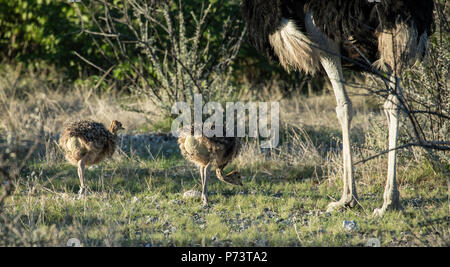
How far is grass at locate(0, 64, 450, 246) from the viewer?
3908mm

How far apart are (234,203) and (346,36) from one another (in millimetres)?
1842

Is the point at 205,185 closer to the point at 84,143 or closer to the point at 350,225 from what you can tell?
the point at 84,143

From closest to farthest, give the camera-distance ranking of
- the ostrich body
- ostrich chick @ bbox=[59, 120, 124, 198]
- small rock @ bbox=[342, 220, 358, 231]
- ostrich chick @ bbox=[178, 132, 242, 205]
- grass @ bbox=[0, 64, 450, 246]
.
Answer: the ostrich body
grass @ bbox=[0, 64, 450, 246]
small rock @ bbox=[342, 220, 358, 231]
ostrich chick @ bbox=[178, 132, 242, 205]
ostrich chick @ bbox=[59, 120, 124, 198]

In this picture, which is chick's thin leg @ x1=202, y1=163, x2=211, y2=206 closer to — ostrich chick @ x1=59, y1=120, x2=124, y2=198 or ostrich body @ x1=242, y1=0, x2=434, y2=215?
ostrich chick @ x1=59, y1=120, x2=124, y2=198

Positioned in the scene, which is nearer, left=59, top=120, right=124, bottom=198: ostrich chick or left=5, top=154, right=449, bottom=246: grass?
left=5, top=154, right=449, bottom=246: grass

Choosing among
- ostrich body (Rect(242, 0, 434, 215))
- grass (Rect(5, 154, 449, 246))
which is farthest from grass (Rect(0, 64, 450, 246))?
ostrich body (Rect(242, 0, 434, 215))

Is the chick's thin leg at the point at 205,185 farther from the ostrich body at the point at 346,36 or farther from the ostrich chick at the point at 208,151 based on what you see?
the ostrich body at the point at 346,36

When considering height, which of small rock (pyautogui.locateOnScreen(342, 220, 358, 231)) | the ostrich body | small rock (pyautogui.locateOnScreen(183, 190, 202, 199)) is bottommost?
small rock (pyautogui.locateOnScreen(342, 220, 358, 231))

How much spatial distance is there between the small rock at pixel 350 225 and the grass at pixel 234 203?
0.05m

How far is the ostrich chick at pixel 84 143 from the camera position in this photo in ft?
16.2

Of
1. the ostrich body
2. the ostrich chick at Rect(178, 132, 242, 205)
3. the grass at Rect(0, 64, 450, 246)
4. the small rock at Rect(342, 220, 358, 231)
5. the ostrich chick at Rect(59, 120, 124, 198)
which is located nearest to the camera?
the ostrich body

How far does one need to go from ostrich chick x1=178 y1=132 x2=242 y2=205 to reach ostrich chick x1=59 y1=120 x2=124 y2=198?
759mm

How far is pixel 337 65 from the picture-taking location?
4.29 metres

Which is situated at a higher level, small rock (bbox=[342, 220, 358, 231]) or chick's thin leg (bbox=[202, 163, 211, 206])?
chick's thin leg (bbox=[202, 163, 211, 206])
